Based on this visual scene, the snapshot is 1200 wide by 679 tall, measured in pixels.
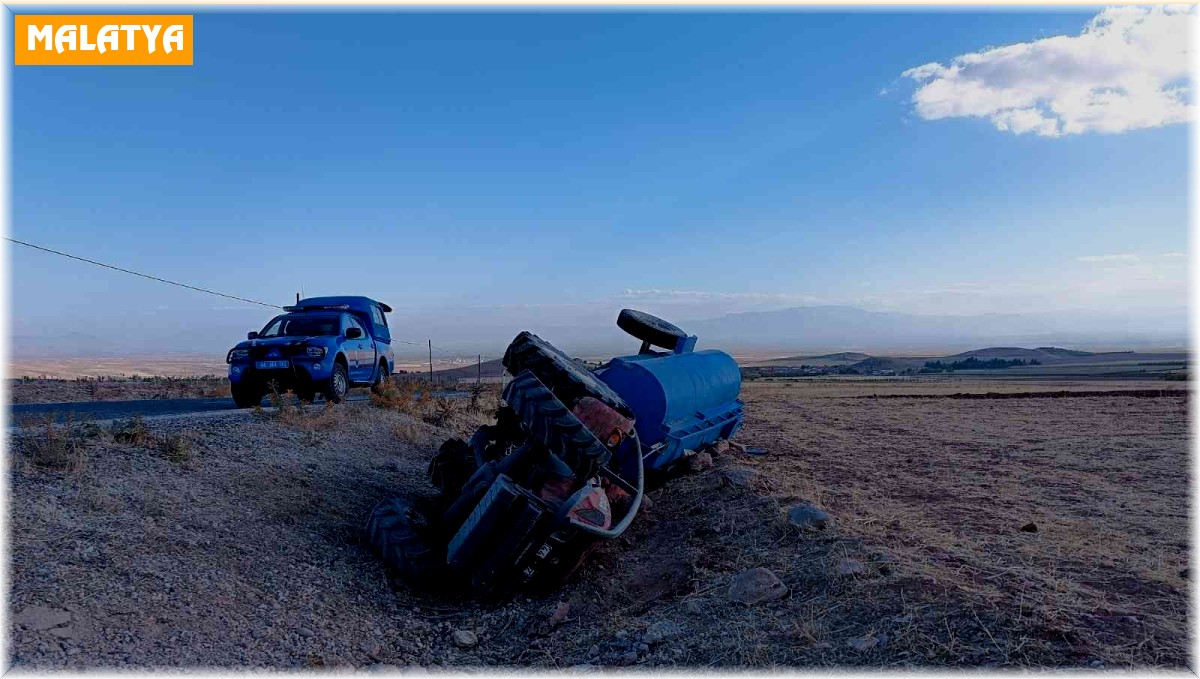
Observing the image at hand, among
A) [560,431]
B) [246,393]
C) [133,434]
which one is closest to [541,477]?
[560,431]

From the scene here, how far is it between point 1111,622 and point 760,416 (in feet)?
55.2

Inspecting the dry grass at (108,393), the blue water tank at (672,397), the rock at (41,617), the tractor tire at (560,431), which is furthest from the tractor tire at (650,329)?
the dry grass at (108,393)

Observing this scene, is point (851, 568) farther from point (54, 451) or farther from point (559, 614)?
point (54, 451)

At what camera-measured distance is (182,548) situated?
6.45 meters

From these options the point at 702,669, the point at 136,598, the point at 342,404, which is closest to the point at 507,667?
the point at 702,669

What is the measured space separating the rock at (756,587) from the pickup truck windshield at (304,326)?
11.2 m

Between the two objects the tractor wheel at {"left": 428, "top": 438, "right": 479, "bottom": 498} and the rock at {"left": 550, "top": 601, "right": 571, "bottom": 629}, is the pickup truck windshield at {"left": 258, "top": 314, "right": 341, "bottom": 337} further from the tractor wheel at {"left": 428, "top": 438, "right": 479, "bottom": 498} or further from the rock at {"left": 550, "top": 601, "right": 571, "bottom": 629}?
the rock at {"left": 550, "top": 601, "right": 571, "bottom": 629}

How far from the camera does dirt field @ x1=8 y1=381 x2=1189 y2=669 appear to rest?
4.91 metres

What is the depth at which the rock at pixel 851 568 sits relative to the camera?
5.89 metres

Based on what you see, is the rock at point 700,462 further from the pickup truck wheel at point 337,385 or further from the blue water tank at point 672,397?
the pickup truck wheel at point 337,385

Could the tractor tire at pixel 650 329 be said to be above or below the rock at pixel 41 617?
above

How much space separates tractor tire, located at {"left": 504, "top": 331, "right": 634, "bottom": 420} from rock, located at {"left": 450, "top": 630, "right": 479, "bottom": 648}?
102 inches

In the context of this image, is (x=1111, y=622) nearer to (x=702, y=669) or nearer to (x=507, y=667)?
(x=702, y=669)

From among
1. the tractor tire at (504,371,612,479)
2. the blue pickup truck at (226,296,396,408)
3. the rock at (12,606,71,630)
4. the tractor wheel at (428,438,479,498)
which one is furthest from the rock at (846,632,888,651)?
the blue pickup truck at (226,296,396,408)
